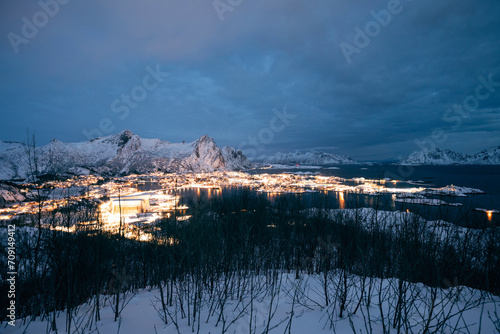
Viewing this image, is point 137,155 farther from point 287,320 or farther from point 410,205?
point 287,320

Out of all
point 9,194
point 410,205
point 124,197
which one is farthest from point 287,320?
point 9,194

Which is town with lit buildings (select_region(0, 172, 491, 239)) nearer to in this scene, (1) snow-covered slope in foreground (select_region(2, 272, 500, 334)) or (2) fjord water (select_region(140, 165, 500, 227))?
(2) fjord water (select_region(140, 165, 500, 227))

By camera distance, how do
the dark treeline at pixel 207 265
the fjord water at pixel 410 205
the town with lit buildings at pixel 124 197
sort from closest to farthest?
the dark treeline at pixel 207 265 < the town with lit buildings at pixel 124 197 < the fjord water at pixel 410 205

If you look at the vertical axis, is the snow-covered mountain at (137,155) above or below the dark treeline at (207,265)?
above

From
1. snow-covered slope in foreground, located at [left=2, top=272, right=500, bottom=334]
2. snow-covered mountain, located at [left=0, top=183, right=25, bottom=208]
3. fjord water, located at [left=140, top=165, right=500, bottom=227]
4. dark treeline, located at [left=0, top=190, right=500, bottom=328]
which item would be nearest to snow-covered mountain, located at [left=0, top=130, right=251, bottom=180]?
snow-covered mountain, located at [left=0, top=183, right=25, bottom=208]

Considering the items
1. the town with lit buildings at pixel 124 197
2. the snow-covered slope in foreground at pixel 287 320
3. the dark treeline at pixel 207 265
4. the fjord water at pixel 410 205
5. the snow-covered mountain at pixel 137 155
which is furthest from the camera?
the snow-covered mountain at pixel 137 155

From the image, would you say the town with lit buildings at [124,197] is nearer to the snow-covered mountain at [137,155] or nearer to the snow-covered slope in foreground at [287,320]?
the snow-covered slope in foreground at [287,320]

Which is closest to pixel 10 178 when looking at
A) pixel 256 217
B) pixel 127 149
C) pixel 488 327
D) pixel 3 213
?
pixel 3 213

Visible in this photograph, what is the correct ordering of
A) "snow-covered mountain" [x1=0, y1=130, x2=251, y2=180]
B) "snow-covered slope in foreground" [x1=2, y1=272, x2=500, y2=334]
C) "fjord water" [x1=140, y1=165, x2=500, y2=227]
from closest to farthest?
1. "snow-covered slope in foreground" [x1=2, y1=272, x2=500, y2=334]
2. "fjord water" [x1=140, y1=165, x2=500, y2=227]
3. "snow-covered mountain" [x1=0, y1=130, x2=251, y2=180]

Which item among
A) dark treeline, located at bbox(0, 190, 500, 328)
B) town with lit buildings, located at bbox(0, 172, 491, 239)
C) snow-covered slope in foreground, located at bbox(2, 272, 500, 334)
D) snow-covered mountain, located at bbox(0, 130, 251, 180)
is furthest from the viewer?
snow-covered mountain, located at bbox(0, 130, 251, 180)

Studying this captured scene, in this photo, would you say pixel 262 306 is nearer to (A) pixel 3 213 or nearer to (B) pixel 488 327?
(B) pixel 488 327

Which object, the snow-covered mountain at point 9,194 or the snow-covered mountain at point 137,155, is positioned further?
the snow-covered mountain at point 137,155

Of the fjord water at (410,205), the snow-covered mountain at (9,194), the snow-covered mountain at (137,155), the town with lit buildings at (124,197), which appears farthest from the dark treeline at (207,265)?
the snow-covered mountain at (137,155)

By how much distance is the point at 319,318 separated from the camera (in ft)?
14.1
